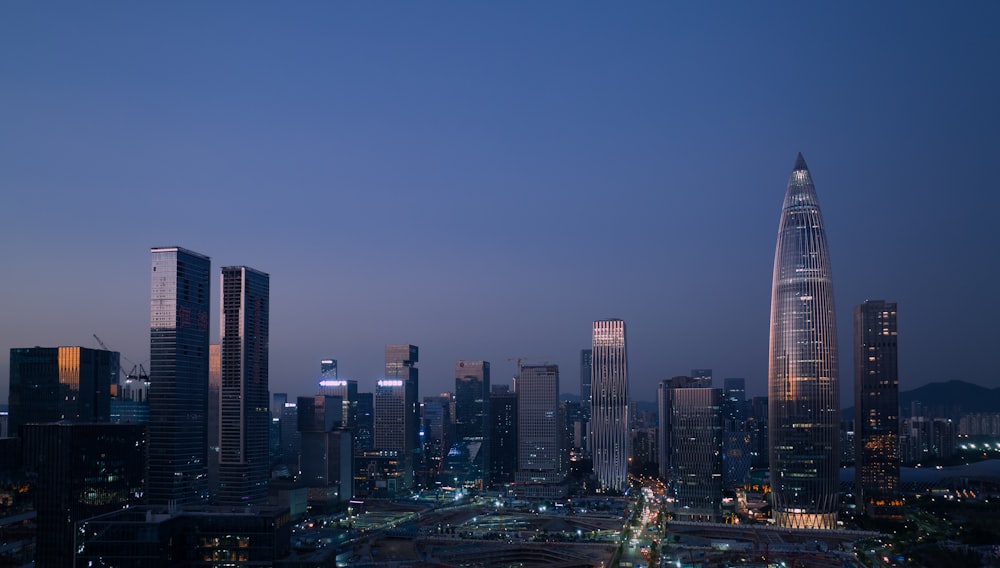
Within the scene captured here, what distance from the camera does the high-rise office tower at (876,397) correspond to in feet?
353

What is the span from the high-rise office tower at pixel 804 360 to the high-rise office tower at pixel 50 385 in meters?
83.2

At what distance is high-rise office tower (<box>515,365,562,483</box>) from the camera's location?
150 metres

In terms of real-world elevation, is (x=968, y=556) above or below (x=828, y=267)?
below

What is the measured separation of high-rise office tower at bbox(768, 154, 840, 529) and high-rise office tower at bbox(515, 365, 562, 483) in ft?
179

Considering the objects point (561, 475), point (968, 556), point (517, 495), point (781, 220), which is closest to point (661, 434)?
point (561, 475)

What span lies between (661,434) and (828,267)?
277 ft

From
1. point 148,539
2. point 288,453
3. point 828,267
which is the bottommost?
point 288,453

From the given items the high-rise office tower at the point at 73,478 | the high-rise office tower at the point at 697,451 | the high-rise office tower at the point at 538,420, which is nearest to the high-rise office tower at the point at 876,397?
the high-rise office tower at the point at 697,451

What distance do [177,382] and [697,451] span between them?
65862 mm

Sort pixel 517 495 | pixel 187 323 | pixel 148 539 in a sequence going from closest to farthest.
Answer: pixel 148 539, pixel 187 323, pixel 517 495

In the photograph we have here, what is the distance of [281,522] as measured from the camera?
5559 cm

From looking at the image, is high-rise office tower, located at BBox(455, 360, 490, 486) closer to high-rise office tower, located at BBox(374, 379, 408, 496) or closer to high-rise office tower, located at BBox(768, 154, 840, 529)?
high-rise office tower, located at BBox(374, 379, 408, 496)

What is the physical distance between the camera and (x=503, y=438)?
167 metres

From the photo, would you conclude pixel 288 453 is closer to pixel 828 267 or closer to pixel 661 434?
pixel 661 434
